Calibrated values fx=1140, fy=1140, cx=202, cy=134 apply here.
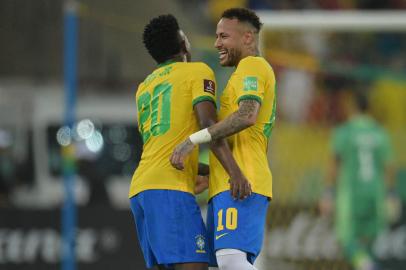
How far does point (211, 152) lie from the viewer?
638 cm

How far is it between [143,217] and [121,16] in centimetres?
978

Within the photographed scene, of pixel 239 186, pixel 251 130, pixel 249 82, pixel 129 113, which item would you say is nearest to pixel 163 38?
pixel 249 82

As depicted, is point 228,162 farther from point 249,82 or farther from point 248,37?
point 248,37

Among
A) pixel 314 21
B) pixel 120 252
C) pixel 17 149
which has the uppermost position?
pixel 314 21

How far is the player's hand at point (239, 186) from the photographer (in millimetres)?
6152

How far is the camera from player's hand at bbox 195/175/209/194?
22.0 feet

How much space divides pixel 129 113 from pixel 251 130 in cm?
1236

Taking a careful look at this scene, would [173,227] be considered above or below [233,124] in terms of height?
below

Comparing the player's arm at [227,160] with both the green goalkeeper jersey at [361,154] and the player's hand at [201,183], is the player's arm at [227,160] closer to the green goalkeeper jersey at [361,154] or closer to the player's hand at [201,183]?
the player's hand at [201,183]

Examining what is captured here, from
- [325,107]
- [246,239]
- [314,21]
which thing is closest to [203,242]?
[246,239]

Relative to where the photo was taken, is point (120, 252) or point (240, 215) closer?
point (240, 215)

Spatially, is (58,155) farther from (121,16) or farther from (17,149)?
(121,16)

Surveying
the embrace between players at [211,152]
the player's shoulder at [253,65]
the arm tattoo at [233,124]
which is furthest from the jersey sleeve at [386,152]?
the arm tattoo at [233,124]

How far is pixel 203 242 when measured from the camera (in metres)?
6.38
